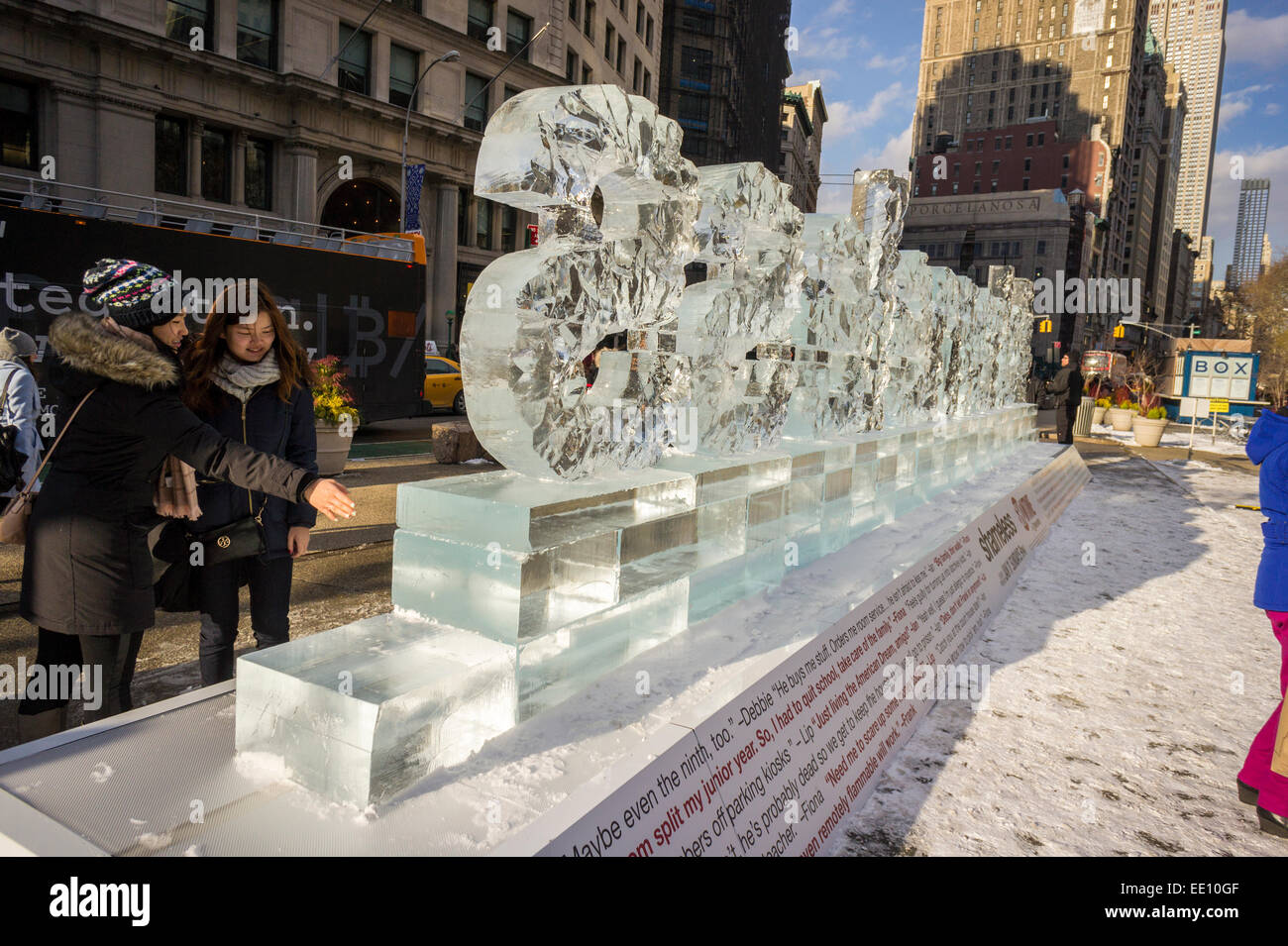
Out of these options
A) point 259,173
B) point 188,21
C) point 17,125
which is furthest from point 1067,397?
point 17,125

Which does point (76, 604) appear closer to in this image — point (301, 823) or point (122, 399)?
point (122, 399)

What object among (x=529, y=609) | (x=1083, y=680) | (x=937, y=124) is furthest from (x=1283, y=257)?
(x=937, y=124)

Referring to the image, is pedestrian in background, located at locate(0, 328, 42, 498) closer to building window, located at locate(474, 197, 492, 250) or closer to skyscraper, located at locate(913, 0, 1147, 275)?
building window, located at locate(474, 197, 492, 250)

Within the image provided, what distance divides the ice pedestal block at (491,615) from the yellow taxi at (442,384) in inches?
725

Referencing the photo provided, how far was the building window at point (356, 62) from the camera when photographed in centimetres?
2797

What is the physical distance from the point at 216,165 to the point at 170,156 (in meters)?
1.42

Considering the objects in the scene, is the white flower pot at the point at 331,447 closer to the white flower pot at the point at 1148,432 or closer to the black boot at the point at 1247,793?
the black boot at the point at 1247,793

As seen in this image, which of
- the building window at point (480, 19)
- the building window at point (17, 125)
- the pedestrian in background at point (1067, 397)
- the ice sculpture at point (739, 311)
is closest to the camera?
the ice sculpture at point (739, 311)

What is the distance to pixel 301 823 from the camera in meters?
2.09

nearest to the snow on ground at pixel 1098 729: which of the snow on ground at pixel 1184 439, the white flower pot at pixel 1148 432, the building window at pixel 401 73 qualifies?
the white flower pot at pixel 1148 432

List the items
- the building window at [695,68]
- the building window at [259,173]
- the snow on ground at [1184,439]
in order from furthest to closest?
the building window at [695,68] < the building window at [259,173] < the snow on ground at [1184,439]
